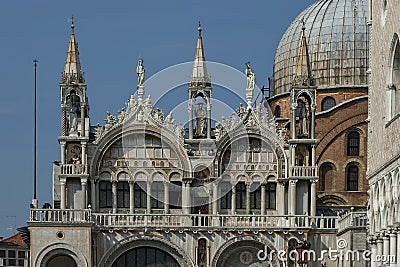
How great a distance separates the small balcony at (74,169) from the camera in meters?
67.4

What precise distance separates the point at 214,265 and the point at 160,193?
15.2 ft

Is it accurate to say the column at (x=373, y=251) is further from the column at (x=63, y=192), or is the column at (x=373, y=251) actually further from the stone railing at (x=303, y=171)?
the column at (x=63, y=192)

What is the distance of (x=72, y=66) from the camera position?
68.5m

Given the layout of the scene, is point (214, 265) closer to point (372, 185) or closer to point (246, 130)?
point (246, 130)

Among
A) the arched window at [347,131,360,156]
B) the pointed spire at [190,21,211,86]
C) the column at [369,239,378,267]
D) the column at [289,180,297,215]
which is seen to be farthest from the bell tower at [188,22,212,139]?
the column at [369,239,378,267]

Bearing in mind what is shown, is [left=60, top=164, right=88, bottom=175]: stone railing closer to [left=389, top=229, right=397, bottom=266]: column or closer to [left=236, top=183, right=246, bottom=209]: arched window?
[left=236, top=183, right=246, bottom=209]: arched window

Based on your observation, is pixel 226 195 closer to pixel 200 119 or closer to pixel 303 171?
pixel 200 119

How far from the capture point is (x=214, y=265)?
6681 centimetres

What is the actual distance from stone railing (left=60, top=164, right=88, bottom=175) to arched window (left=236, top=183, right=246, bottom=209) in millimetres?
7451

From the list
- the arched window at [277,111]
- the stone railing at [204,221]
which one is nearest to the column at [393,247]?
the stone railing at [204,221]

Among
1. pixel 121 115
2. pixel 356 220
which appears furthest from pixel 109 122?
pixel 356 220

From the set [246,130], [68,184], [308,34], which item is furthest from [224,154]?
[308,34]

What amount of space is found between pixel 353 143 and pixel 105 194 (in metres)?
14.3

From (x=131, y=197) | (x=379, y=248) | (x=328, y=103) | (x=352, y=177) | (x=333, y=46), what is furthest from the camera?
(x=333, y=46)
